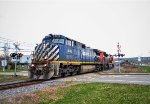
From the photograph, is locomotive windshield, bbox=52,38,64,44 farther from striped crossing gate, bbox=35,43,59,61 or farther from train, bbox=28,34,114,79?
striped crossing gate, bbox=35,43,59,61

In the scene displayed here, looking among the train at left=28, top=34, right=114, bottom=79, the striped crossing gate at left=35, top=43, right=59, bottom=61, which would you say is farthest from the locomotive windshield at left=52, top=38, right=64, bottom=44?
the striped crossing gate at left=35, top=43, right=59, bottom=61

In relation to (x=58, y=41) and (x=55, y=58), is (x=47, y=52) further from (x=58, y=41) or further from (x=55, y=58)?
(x=58, y=41)

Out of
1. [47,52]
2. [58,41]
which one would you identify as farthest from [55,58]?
[58,41]

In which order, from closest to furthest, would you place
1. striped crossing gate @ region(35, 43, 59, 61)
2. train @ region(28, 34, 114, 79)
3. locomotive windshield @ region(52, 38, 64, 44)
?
train @ region(28, 34, 114, 79)
striped crossing gate @ region(35, 43, 59, 61)
locomotive windshield @ region(52, 38, 64, 44)

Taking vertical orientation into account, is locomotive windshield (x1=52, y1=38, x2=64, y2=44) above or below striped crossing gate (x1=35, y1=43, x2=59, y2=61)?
above

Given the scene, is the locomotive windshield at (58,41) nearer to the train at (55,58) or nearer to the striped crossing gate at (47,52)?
the train at (55,58)

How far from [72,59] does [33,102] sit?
18.6 meters

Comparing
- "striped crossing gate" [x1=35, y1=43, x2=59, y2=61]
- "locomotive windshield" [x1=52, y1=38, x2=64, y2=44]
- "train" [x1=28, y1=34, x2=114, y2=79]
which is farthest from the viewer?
"locomotive windshield" [x1=52, y1=38, x2=64, y2=44]

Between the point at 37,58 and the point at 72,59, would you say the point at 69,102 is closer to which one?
the point at 37,58

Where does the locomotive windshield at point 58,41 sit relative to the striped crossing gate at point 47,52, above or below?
above

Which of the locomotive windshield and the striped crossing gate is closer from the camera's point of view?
the striped crossing gate

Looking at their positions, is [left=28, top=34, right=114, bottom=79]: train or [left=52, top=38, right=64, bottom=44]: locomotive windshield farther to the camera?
[left=52, top=38, right=64, bottom=44]: locomotive windshield

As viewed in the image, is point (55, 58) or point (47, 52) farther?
point (55, 58)

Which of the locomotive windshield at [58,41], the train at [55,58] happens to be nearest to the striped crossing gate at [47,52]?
the train at [55,58]
